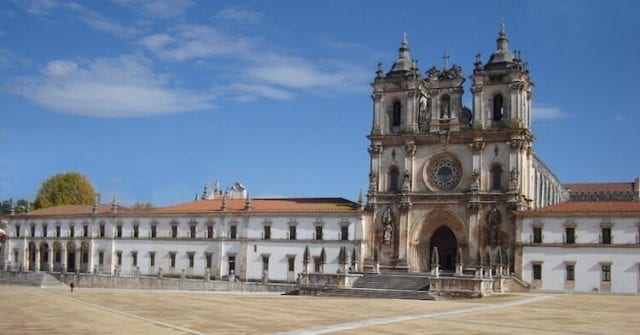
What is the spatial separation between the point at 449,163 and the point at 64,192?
65.0m

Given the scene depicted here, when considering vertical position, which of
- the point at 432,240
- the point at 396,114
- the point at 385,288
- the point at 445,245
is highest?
the point at 396,114

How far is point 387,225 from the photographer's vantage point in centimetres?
6831

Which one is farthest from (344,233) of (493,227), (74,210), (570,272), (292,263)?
(74,210)

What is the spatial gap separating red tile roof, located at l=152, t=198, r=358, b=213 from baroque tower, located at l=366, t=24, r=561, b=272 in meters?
4.24

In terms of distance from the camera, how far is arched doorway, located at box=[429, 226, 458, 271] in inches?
2655

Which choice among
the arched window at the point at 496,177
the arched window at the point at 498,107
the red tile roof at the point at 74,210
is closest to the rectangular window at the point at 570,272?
the arched window at the point at 496,177

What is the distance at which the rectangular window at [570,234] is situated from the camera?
60338 mm

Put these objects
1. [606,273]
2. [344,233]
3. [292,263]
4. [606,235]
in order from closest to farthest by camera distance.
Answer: [606,273] → [606,235] → [344,233] → [292,263]

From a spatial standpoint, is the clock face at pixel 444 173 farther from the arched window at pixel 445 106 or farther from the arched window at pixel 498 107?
the arched window at pixel 498 107

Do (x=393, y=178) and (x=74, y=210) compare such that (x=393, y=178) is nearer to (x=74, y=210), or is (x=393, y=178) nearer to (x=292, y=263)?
(x=292, y=263)

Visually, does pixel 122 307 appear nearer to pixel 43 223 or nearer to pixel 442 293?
pixel 442 293

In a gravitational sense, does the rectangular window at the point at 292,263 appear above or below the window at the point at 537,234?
below

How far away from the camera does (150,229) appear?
80.9 m

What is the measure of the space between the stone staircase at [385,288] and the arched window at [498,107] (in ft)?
46.4
